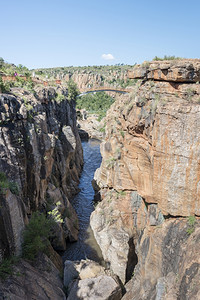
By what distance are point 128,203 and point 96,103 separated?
7718 cm

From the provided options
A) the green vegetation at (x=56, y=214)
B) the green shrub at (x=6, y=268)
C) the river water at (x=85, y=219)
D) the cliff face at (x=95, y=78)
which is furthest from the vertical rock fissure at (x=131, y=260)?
the cliff face at (x=95, y=78)

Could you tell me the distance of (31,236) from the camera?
50.2ft

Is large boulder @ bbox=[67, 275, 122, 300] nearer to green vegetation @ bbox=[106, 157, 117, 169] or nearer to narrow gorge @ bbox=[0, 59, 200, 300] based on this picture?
narrow gorge @ bbox=[0, 59, 200, 300]

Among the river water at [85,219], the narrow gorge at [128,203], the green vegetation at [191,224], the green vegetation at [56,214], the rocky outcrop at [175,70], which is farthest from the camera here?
the river water at [85,219]

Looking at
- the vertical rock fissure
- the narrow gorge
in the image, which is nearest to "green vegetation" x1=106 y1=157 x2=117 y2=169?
the narrow gorge

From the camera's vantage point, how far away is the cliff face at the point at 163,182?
11500 millimetres

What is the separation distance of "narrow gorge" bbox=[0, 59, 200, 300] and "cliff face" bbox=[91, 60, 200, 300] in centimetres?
5

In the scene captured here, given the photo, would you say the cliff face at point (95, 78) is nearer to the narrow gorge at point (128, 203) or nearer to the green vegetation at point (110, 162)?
the narrow gorge at point (128, 203)

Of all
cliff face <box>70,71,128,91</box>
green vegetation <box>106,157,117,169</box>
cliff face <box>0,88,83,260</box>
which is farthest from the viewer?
A: cliff face <box>70,71,128,91</box>

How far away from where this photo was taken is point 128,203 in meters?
19.6

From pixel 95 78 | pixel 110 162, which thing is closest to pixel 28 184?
pixel 110 162

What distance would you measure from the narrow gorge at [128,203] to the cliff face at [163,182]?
53 millimetres

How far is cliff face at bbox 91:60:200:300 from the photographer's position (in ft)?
37.7

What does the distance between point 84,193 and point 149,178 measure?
18.6 metres
